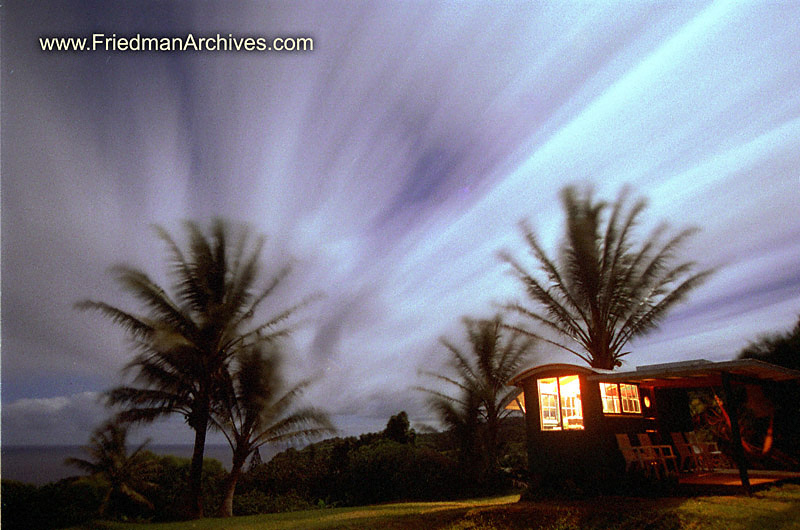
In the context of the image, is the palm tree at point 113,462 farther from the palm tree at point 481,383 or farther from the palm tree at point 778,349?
the palm tree at point 778,349

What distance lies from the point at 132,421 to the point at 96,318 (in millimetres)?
3288

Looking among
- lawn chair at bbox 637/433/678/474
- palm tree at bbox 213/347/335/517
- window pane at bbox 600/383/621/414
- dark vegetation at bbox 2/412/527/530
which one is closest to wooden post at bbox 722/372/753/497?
lawn chair at bbox 637/433/678/474

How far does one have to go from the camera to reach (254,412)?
1695 cm

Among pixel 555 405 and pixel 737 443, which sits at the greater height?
pixel 555 405

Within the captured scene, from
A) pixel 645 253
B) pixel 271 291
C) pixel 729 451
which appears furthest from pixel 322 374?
pixel 729 451

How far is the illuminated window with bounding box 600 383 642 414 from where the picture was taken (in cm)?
1282

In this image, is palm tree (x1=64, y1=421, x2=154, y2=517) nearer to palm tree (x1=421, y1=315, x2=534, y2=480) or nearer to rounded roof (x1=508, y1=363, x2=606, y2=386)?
palm tree (x1=421, y1=315, x2=534, y2=480)

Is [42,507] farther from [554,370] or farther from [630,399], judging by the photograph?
[630,399]

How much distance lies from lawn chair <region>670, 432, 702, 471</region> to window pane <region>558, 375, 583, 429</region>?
309 centimetres

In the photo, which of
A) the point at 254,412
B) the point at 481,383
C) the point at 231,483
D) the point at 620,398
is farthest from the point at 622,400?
the point at 231,483

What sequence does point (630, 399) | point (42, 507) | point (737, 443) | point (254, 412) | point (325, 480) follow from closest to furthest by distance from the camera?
point (737, 443), point (42, 507), point (630, 399), point (254, 412), point (325, 480)

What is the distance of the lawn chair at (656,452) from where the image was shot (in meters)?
12.4

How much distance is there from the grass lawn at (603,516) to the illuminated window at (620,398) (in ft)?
8.37

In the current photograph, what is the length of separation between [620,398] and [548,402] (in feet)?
5.88
